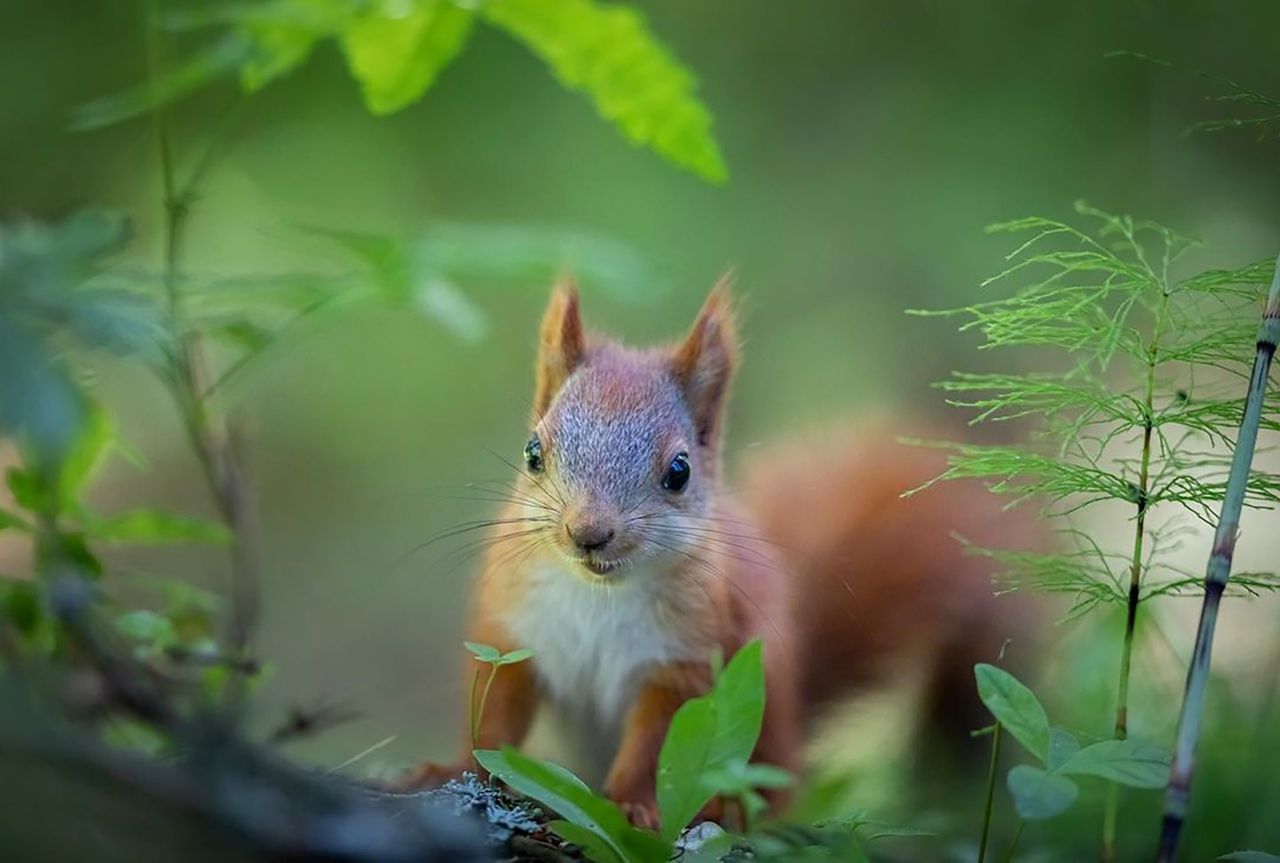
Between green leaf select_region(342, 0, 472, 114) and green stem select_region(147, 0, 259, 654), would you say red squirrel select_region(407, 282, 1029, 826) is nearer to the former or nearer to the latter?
green stem select_region(147, 0, 259, 654)

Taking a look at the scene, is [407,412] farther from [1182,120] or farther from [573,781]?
[573,781]

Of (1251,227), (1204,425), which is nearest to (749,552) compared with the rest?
(1204,425)

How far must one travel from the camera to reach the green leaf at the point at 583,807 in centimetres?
95

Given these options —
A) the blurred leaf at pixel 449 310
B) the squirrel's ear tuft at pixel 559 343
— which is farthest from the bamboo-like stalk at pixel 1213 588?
the squirrel's ear tuft at pixel 559 343

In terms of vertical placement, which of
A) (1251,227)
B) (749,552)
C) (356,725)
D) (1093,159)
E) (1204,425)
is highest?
(1093,159)

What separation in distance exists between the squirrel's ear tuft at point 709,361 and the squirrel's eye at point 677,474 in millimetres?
142

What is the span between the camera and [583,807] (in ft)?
3.15

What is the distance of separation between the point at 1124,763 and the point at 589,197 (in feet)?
10.6

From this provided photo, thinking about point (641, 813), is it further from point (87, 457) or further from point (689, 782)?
point (87, 457)

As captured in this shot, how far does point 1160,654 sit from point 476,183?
2445mm

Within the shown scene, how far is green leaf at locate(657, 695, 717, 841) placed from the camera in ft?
3.37

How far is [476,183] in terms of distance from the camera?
3.98 meters

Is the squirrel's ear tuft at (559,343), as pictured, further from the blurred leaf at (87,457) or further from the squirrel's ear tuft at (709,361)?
the blurred leaf at (87,457)

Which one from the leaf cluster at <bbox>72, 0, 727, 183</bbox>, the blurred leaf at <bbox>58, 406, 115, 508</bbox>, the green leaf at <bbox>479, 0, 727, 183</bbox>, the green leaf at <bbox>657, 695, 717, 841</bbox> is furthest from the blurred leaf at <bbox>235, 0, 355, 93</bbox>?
the green leaf at <bbox>657, 695, 717, 841</bbox>
